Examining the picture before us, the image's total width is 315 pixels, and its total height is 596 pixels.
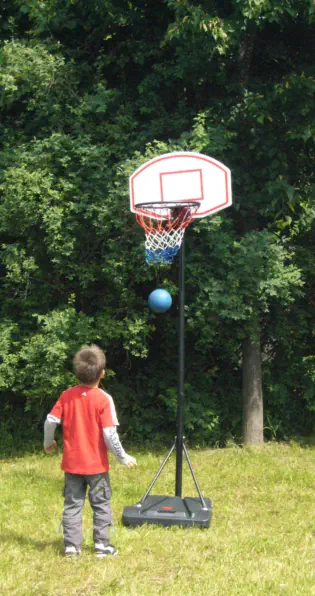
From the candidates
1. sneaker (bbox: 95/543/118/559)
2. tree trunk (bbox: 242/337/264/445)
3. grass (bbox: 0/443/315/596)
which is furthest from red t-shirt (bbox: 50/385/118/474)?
tree trunk (bbox: 242/337/264/445)

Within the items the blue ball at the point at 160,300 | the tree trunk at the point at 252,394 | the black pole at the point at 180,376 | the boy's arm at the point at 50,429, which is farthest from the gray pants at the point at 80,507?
the tree trunk at the point at 252,394

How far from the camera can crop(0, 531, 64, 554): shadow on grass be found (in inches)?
224

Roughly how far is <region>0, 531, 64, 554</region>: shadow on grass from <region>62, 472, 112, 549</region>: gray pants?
1.14 feet

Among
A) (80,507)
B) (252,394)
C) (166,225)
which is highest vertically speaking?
(166,225)

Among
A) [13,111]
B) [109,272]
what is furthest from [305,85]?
[13,111]

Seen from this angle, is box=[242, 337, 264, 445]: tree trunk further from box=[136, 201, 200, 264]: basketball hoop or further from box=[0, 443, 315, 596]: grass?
box=[136, 201, 200, 264]: basketball hoop

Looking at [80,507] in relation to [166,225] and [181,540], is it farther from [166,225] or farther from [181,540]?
[166,225]

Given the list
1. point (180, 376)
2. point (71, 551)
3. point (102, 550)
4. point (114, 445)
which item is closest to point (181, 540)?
point (102, 550)

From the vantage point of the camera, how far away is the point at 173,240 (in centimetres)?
741

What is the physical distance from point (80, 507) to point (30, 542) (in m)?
0.75

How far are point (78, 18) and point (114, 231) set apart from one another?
289 centimetres

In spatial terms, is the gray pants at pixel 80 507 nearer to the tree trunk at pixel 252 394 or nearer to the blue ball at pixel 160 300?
the blue ball at pixel 160 300

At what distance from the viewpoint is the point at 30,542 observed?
19.2ft

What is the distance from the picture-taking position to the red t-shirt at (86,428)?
530cm
